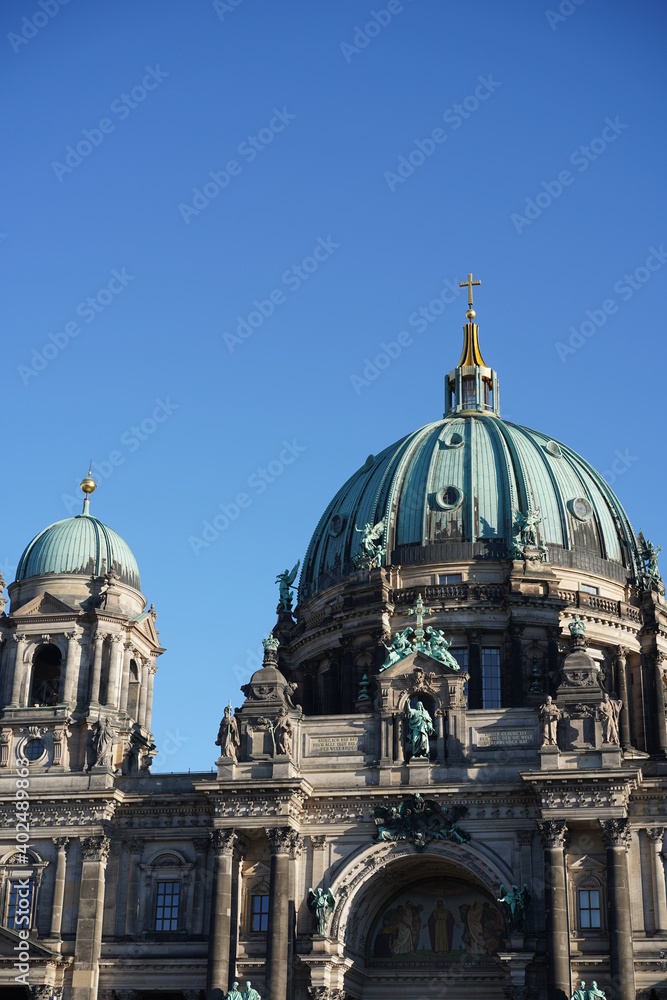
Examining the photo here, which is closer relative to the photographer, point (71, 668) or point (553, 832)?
point (553, 832)

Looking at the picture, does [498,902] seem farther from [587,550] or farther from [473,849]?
[587,550]

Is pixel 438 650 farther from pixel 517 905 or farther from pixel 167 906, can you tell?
pixel 167 906

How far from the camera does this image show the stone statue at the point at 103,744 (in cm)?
6425

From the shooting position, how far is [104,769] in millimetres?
64000

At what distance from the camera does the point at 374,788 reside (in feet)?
198

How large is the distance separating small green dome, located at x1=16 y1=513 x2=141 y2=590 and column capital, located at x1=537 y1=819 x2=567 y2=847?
77.6 feet

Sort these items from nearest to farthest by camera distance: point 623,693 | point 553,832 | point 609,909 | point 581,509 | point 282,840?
point 609,909 → point 553,832 → point 282,840 → point 623,693 → point 581,509

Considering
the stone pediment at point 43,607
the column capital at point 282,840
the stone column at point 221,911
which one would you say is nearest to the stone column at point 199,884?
the stone column at point 221,911

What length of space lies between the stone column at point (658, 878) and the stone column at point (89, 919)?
73.1ft

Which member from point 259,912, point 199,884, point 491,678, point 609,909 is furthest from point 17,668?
point 609,909

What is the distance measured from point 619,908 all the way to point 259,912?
48.0 ft

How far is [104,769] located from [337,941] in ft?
41.4

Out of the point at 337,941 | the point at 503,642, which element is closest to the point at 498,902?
the point at 337,941

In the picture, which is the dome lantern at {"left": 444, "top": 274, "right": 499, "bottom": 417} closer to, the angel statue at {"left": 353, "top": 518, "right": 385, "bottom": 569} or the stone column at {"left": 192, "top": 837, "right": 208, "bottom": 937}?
the angel statue at {"left": 353, "top": 518, "right": 385, "bottom": 569}
